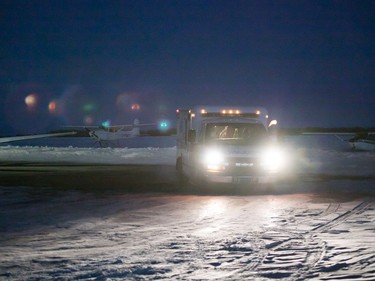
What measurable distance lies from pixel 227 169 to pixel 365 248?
9.13 metres

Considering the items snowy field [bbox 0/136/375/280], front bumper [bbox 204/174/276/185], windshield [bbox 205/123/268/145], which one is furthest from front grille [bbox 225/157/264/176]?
windshield [bbox 205/123/268/145]

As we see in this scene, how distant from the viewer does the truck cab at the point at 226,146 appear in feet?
60.1

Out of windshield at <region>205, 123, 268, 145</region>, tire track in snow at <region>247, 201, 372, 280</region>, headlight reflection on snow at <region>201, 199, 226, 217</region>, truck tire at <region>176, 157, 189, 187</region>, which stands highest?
windshield at <region>205, 123, 268, 145</region>

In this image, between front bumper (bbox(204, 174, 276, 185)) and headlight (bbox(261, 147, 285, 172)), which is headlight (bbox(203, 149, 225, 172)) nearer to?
front bumper (bbox(204, 174, 276, 185))

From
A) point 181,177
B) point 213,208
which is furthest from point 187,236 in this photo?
point 181,177

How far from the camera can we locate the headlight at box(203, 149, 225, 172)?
60.1ft

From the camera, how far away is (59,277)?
755 centimetres

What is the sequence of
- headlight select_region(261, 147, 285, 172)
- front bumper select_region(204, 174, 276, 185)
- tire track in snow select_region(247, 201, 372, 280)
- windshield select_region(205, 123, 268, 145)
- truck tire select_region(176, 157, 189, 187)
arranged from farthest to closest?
1. truck tire select_region(176, 157, 189, 187)
2. windshield select_region(205, 123, 268, 145)
3. headlight select_region(261, 147, 285, 172)
4. front bumper select_region(204, 174, 276, 185)
5. tire track in snow select_region(247, 201, 372, 280)

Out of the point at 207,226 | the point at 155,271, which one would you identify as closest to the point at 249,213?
the point at 207,226

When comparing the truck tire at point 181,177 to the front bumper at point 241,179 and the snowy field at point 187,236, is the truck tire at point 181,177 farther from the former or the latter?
the snowy field at point 187,236

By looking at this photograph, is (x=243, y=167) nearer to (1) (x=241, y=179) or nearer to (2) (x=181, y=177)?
(1) (x=241, y=179)

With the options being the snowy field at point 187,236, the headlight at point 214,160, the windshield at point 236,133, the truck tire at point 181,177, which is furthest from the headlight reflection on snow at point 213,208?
the truck tire at point 181,177

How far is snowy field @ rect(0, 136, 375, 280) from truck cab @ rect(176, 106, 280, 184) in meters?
0.91

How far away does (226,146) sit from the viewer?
1858 centimetres
